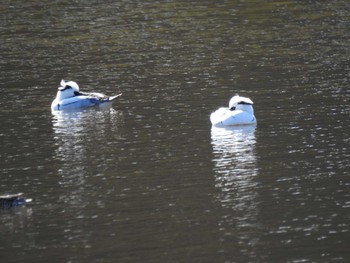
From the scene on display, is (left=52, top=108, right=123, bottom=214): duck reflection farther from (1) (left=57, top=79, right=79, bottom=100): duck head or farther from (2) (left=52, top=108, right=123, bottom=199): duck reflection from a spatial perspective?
(1) (left=57, top=79, right=79, bottom=100): duck head

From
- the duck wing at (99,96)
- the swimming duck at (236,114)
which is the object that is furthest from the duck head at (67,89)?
the swimming duck at (236,114)

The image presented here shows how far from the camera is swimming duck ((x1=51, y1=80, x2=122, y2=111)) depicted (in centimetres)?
3766

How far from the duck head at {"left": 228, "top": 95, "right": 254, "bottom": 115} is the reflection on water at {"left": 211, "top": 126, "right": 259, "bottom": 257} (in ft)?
1.97

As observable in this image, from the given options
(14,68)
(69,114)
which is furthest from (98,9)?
(69,114)

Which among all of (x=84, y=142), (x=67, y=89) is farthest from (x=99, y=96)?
(x=84, y=142)

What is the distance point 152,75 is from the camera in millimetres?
41281

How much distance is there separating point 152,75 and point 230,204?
16426 millimetres

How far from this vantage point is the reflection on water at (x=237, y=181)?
23594 mm

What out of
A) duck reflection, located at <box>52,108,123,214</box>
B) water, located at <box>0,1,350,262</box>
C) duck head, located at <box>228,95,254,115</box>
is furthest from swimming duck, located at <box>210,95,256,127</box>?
duck reflection, located at <box>52,108,123,214</box>

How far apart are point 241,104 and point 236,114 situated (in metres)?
0.35

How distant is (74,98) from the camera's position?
38.3 metres

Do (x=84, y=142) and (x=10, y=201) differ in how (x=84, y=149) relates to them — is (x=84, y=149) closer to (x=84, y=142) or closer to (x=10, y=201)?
(x=84, y=142)

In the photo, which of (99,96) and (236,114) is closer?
(236,114)

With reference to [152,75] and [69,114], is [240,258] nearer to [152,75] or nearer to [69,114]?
[69,114]
